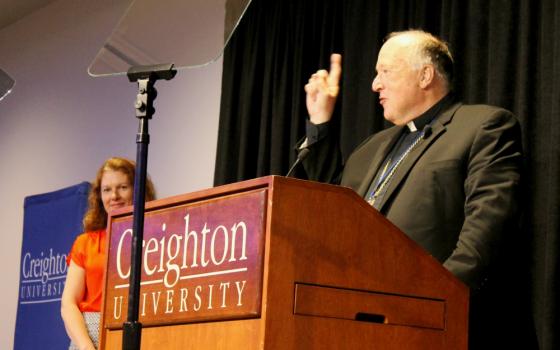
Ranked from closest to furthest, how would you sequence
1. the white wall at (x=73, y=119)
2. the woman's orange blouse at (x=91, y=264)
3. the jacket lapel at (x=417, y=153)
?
the jacket lapel at (x=417, y=153) < the woman's orange blouse at (x=91, y=264) < the white wall at (x=73, y=119)

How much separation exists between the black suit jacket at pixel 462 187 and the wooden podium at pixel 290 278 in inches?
16.6

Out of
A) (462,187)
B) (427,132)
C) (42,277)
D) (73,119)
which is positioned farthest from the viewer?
(73,119)

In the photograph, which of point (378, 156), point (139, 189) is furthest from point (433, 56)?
point (139, 189)

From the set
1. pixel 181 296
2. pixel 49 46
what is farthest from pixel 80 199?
pixel 181 296

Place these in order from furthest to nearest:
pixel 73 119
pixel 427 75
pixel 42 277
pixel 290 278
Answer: pixel 73 119 → pixel 42 277 → pixel 427 75 → pixel 290 278

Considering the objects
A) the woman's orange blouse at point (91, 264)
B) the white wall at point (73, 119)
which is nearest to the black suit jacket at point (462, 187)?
the woman's orange blouse at point (91, 264)

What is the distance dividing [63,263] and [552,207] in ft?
11.4

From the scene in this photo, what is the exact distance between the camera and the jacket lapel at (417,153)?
2.82 metres

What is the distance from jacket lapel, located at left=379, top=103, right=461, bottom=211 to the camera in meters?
2.82

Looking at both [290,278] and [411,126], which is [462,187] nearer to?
[411,126]

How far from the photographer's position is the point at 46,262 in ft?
19.7

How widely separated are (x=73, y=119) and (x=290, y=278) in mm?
4823

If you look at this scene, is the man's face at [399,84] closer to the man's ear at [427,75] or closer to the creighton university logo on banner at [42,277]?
the man's ear at [427,75]

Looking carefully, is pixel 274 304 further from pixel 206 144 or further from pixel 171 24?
pixel 206 144
